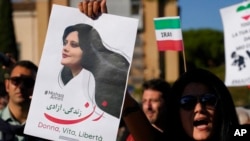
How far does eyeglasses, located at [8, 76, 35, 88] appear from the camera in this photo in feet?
12.2

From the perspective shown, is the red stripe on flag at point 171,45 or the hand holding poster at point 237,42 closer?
the red stripe on flag at point 171,45

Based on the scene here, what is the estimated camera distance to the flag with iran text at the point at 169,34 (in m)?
3.97

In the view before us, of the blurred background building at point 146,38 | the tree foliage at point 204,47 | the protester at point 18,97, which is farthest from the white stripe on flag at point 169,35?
the tree foliage at point 204,47

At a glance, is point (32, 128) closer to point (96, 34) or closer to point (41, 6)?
point (96, 34)

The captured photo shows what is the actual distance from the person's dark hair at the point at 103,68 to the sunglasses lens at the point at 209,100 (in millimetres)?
335

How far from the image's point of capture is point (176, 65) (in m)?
25.9

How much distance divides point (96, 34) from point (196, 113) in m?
0.55

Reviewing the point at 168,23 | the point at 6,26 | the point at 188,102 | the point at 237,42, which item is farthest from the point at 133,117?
the point at 6,26

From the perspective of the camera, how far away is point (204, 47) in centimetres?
5631

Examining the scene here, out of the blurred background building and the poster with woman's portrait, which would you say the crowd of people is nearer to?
the poster with woman's portrait

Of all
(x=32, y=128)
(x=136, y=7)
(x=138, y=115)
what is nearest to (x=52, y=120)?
(x=32, y=128)

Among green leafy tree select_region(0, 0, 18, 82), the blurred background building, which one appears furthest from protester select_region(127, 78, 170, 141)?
the blurred background building

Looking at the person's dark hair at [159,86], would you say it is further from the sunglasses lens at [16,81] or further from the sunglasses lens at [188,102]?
the sunglasses lens at [188,102]

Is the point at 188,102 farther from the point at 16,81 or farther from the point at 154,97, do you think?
the point at 154,97
